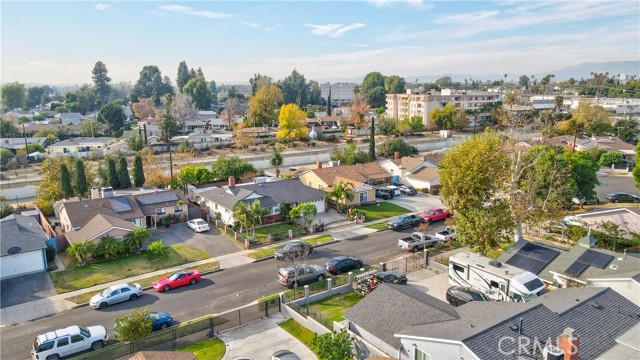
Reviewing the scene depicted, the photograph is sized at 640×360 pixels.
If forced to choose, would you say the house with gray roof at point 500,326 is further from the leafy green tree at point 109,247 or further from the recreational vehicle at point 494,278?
the leafy green tree at point 109,247

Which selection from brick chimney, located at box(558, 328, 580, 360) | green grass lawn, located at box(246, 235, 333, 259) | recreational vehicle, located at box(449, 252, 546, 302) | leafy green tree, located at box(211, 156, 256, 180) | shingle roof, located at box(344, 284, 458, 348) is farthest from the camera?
leafy green tree, located at box(211, 156, 256, 180)

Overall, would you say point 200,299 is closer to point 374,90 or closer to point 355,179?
point 355,179

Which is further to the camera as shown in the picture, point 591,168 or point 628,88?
point 628,88

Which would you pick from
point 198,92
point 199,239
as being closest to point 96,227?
point 199,239

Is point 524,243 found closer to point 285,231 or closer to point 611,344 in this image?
point 611,344

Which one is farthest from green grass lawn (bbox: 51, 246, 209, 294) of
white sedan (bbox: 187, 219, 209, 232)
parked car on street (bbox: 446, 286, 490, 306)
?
parked car on street (bbox: 446, 286, 490, 306)

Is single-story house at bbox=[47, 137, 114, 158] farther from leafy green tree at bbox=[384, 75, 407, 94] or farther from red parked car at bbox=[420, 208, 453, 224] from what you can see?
leafy green tree at bbox=[384, 75, 407, 94]

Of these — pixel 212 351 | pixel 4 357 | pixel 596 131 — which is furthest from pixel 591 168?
pixel 596 131
